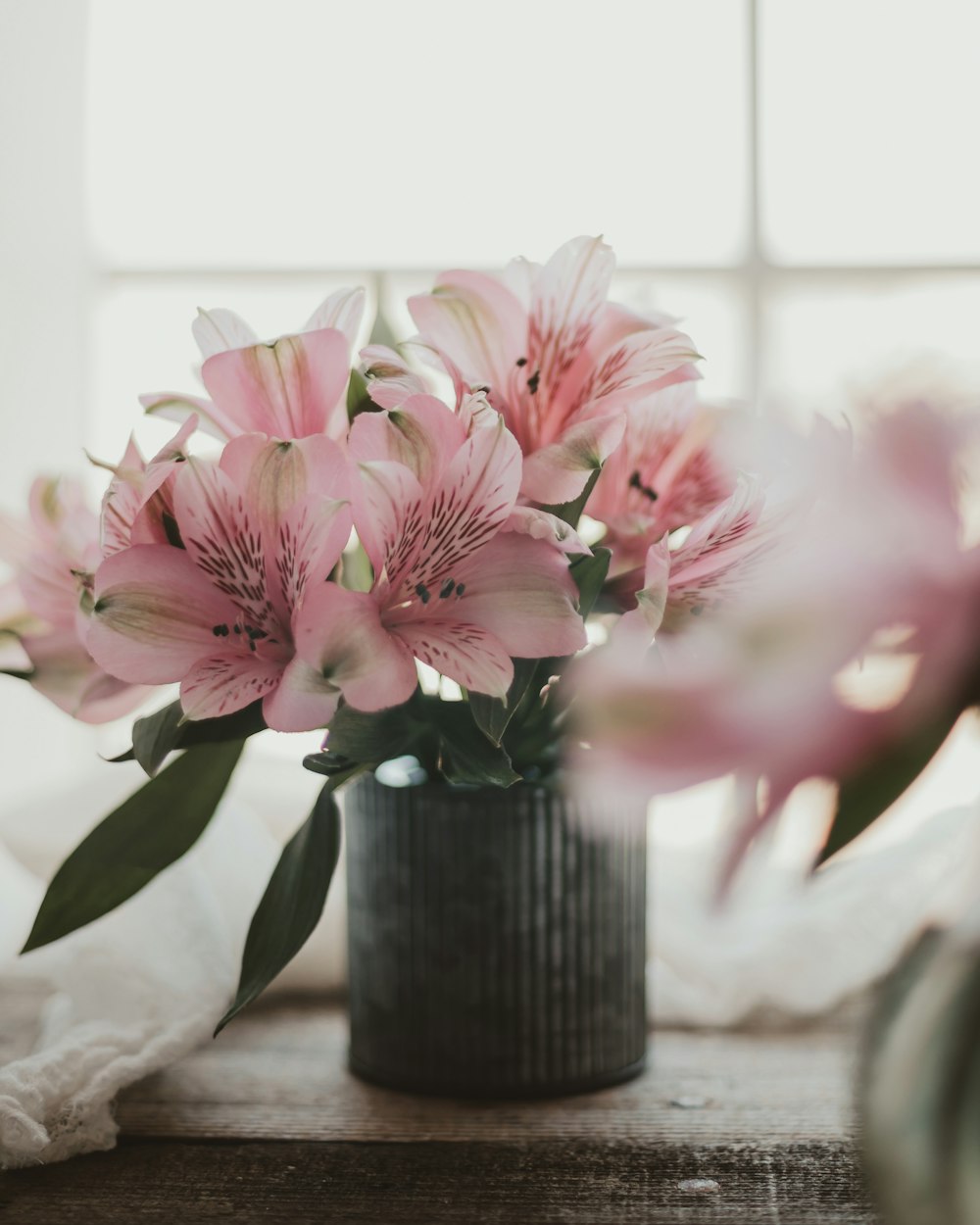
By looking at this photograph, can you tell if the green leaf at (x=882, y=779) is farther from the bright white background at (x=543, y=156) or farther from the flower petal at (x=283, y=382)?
the bright white background at (x=543, y=156)

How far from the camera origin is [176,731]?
0.37 meters

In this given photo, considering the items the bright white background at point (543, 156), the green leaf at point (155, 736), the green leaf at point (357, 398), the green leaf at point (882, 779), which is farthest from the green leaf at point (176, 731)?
the bright white background at point (543, 156)

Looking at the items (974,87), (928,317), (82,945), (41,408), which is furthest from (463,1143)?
(974,87)

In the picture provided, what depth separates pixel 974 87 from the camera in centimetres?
103

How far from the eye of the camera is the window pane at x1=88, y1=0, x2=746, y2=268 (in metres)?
1.04

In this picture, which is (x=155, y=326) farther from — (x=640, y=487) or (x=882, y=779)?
(x=882, y=779)

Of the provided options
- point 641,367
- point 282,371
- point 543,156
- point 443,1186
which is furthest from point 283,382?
point 543,156

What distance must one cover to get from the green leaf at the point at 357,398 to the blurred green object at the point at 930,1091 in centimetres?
28

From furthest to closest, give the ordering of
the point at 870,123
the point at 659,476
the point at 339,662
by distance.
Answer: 1. the point at 870,123
2. the point at 659,476
3. the point at 339,662

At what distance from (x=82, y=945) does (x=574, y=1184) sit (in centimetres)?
23

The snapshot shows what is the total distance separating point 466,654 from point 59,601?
0.51ft

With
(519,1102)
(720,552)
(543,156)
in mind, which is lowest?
(519,1102)

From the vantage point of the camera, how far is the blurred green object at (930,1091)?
0.13 m

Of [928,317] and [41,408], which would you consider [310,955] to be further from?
[928,317]
